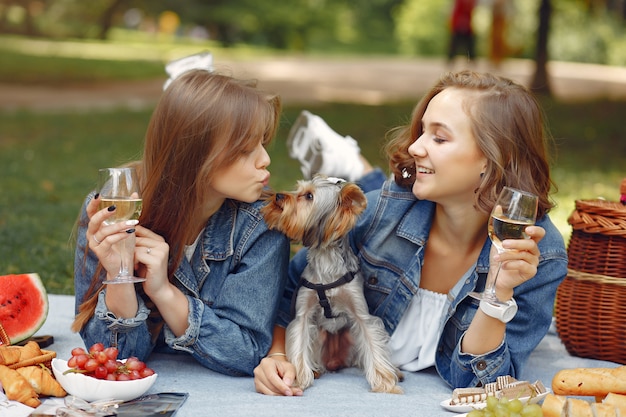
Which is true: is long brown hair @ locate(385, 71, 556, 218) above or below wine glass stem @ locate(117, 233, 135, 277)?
above

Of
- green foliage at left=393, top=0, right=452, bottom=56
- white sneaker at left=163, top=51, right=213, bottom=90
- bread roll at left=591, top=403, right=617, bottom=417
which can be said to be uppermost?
green foliage at left=393, top=0, right=452, bottom=56

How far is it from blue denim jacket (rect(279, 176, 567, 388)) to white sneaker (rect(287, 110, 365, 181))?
138 centimetres

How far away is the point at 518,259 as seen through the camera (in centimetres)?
356

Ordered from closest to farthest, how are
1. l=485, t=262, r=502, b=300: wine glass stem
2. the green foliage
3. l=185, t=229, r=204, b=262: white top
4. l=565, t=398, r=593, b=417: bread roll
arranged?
1. l=565, t=398, r=593, b=417: bread roll
2. l=485, t=262, r=502, b=300: wine glass stem
3. l=185, t=229, r=204, b=262: white top
4. the green foliage

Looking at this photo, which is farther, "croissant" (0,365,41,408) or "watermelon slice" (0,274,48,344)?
"watermelon slice" (0,274,48,344)

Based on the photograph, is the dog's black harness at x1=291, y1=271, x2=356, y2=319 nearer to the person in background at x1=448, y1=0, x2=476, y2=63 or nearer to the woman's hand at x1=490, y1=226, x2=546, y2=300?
the woman's hand at x1=490, y1=226, x2=546, y2=300

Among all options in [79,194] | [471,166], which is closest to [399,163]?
[471,166]

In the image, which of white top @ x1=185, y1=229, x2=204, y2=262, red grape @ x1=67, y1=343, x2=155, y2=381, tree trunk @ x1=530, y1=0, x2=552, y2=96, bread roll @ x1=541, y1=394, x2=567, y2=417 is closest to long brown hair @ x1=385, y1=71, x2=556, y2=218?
bread roll @ x1=541, y1=394, x2=567, y2=417

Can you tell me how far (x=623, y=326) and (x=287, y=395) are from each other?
2.04 m

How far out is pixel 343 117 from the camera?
1547cm

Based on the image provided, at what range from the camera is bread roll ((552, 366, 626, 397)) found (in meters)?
3.79

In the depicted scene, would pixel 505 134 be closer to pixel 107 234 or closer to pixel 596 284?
pixel 596 284

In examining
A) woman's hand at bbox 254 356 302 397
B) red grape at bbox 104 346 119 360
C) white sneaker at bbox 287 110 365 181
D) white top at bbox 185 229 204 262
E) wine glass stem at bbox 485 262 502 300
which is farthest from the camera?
white sneaker at bbox 287 110 365 181

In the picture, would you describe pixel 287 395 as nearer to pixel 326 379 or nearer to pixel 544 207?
pixel 326 379
